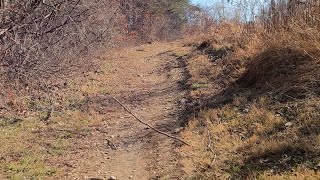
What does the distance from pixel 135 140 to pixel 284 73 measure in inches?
99.2

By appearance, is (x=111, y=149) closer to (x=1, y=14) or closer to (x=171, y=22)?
(x=1, y=14)

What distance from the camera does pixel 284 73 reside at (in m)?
6.05

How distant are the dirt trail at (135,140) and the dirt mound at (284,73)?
1.51 metres

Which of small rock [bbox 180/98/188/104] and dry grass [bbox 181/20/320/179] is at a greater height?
dry grass [bbox 181/20/320/179]

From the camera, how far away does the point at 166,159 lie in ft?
16.6

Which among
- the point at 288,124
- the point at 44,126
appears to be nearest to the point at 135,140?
the point at 44,126

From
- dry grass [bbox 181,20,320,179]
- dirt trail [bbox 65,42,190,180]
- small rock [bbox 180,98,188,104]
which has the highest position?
dry grass [bbox 181,20,320,179]

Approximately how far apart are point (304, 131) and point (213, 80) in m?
3.94

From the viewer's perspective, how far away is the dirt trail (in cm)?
491

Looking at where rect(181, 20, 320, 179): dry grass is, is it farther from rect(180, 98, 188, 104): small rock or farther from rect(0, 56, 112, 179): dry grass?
rect(0, 56, 112, 179): dry grass

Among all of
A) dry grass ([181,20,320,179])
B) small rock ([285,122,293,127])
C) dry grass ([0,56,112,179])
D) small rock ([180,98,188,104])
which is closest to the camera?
dry grass ([181,20,320,179])

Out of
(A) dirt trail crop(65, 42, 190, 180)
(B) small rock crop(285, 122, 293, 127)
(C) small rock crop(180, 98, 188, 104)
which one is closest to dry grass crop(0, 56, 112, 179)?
(A) dirt trail crop(65, 42, 190, 180)

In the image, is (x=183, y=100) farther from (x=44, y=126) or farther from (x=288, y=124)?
(x=288, y=124)

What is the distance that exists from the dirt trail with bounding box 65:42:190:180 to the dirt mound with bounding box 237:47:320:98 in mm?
1512
